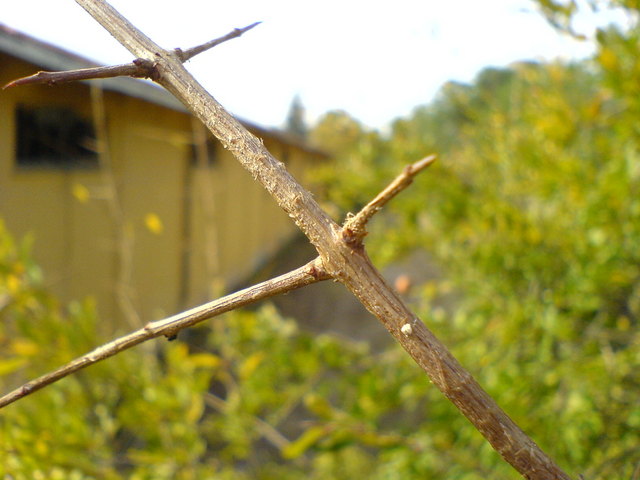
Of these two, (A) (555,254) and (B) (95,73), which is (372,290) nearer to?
(B) (95,73)

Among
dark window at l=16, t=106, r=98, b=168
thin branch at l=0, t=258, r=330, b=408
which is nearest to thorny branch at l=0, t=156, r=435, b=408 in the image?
thin branch at l=0, t=258, r=330, b=408

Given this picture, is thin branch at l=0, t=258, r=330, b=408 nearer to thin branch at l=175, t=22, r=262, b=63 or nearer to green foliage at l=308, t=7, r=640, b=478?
thin branch at l=175, t=22, r=262, b=63

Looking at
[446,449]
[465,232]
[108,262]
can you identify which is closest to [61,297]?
[108,262]

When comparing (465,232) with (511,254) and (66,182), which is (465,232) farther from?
(66,182)

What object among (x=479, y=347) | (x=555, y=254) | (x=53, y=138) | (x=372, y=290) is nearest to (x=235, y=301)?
(x=372, y=290)

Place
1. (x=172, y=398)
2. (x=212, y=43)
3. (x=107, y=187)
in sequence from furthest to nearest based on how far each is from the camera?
(x=107, y=187) → (x=172, y=398) → (x=212, y=43)
